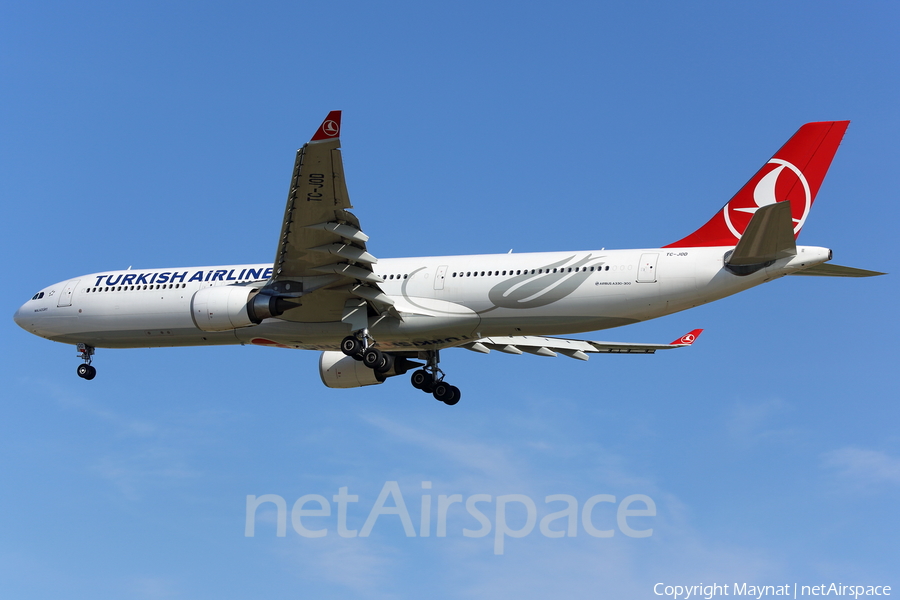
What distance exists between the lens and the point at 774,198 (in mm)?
24891

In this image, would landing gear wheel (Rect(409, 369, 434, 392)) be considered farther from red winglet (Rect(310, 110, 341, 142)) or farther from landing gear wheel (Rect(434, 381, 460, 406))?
red winglet (Rect(310, 110, 341, 142))

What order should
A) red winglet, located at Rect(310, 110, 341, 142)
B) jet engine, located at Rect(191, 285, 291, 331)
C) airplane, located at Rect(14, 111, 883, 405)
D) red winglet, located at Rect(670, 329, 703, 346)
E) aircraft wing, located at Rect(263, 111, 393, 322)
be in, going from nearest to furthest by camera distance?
red winglet, located at Rect(310, 110, 341, 142)
aircraft wing, located at Rect(263, 111, 393, 322)
airplane, located at Rect(14, 111, 883, 405)
jet engine, located at Rect(191, 285, 291, 331)
red winglet, located at Rect(670, 329, 703, 346)

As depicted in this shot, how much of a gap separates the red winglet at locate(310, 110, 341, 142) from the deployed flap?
30.5 feet

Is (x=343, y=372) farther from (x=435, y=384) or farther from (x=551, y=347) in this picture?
(x=551, y=347)

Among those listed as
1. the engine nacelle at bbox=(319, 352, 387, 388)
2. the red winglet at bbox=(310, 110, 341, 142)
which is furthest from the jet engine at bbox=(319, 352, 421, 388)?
the red winglet at bbox=(310, 110, 341, 142)

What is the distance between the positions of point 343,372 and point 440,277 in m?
6.30

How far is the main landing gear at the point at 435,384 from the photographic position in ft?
97.2

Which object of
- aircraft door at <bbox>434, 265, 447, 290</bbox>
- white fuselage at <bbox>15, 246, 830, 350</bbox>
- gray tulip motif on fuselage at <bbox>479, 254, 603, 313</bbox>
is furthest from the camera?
aircraft door at <bbox>434, 265, 447, 290</bbox>

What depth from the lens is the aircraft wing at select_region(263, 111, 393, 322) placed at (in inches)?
860

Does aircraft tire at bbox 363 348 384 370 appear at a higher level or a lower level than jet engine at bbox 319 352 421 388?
lower

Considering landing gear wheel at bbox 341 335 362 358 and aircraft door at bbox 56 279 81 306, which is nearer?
landing gear wheel at bbox 341 335 362 358

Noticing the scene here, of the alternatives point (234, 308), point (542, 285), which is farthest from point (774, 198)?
point (234, 308)

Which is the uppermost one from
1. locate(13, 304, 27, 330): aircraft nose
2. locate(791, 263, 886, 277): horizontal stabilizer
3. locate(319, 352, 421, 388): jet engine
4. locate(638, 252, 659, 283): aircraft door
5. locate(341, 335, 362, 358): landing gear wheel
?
locate(13, 304, 27, 330): aircraft nose

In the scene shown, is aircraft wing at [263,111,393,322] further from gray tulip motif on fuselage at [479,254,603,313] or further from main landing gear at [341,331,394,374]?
gray tulip motif on fuselage at [479,254,603,313]
